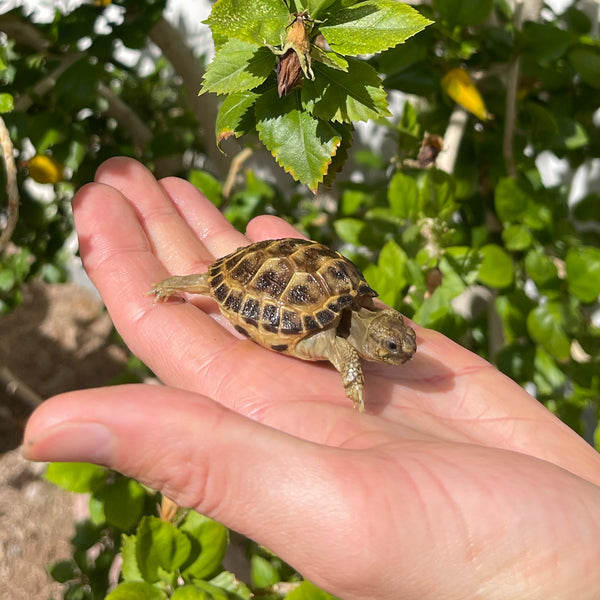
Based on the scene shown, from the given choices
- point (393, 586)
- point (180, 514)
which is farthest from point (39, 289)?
point (393, 586)

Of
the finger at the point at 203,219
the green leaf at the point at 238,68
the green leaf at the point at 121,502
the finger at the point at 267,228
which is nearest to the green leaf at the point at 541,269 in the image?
the finger at the point at 267,228

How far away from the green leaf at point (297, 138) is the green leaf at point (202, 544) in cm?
112

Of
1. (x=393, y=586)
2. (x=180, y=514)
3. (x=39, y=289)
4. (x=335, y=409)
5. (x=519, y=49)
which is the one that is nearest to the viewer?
(x=393, y=586)

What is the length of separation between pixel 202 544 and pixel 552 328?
4.76 feet

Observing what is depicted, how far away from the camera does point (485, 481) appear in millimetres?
1335

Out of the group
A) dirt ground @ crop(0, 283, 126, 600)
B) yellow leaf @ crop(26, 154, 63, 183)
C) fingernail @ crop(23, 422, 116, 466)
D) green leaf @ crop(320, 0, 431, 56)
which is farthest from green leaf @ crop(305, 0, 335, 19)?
dirt ground @ crop(0, 283, 126, 600)

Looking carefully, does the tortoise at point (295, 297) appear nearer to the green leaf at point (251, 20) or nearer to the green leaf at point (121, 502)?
the green leaf at point (121, 502)

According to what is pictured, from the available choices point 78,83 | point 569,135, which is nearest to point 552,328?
point 569,135

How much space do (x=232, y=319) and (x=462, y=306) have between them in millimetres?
1219

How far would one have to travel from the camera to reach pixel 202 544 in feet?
5.93

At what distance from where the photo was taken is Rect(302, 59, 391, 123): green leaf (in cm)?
126

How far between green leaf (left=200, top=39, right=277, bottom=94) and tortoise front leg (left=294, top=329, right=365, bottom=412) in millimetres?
924

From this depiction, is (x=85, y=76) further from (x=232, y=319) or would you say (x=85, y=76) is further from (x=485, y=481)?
(x=485, y=481)

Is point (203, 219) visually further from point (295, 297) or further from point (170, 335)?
point (170, 335)
